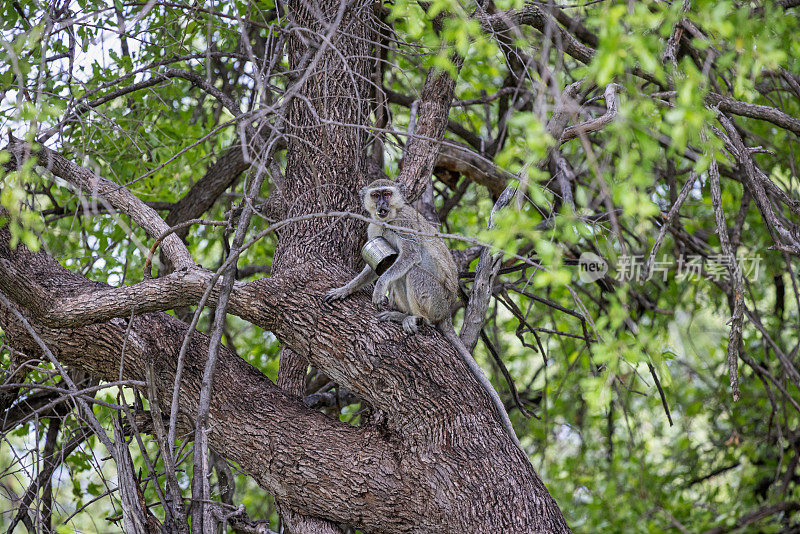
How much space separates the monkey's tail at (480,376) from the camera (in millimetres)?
3795

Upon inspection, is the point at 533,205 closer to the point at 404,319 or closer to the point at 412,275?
the point at 412,275

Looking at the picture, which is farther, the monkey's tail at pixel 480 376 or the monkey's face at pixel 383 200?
the monkey's face at pixel 383 200

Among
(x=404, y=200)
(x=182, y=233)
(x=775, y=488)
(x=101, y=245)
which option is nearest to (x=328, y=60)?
(x=404, y=200)

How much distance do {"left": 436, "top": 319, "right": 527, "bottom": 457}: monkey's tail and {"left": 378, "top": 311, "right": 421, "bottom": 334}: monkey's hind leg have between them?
0.74 ft

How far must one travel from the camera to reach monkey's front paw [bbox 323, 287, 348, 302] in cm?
395

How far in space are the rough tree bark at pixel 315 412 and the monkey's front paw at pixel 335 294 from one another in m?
0.05

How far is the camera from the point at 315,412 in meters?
4.00

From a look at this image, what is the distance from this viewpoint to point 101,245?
5.41 m

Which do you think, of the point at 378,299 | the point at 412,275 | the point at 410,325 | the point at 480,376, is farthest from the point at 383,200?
the point at 480,376

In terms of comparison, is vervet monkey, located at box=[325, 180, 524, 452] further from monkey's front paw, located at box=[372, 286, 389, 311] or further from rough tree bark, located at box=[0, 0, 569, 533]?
rough tree bark, located at box=[0, 0, 569, 533]

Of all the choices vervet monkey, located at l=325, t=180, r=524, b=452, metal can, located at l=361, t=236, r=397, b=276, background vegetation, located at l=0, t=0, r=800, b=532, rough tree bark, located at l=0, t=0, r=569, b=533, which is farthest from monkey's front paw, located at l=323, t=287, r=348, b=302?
background vegetation, located at l=0, t=0, r=800, b=532

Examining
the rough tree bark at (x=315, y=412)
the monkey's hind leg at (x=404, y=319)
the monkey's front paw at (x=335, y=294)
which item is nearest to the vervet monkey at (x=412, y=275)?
the monkey's hind leg at (x=404, y=319)

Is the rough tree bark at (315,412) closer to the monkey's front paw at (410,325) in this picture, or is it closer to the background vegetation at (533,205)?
the monkey's front paw at (410,325)

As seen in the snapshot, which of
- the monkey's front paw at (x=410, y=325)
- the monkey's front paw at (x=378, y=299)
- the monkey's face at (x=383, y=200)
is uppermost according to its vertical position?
the monkey's face at (x=383, y=200)
